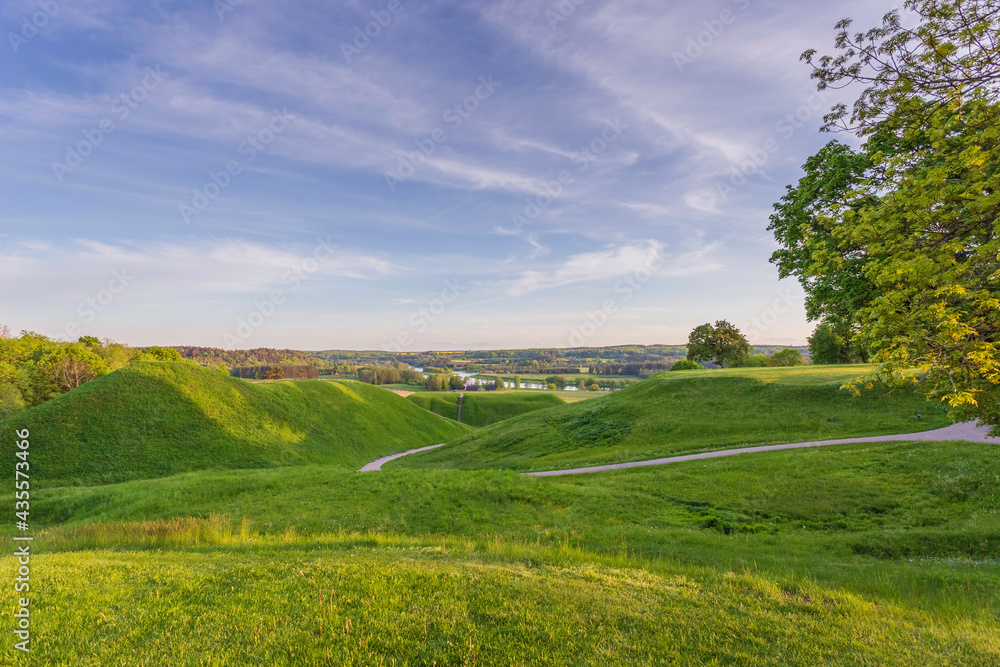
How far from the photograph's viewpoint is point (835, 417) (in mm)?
27219

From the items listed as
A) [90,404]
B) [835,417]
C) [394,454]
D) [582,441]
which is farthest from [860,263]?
[90,404]

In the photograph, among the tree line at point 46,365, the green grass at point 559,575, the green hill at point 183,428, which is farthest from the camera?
the tree line at point 46,365

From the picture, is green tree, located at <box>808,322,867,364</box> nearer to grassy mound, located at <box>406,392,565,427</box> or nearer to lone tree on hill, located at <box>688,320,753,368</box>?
lone tree on hill, located at <box>688,320,753,368</box>

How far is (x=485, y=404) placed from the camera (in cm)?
9494

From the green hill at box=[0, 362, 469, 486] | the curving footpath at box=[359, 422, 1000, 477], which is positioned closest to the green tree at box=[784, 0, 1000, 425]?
the curving footpath at box=[359, 422, 1000, 477]

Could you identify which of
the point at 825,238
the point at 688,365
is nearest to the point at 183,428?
the point at 825,238

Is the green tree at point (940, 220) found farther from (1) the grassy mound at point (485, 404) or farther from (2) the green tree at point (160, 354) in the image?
(2) the green tree at point (160, 354)

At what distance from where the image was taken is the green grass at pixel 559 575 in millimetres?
5043

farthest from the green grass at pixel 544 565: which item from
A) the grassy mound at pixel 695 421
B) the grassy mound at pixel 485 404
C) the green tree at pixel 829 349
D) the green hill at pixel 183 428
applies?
the grassy mound at pixel 485 404

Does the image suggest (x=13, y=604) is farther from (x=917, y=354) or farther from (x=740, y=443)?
(x=740, y=443)

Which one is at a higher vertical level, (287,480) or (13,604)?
(13,604)

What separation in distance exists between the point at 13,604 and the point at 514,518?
11949 millimetres

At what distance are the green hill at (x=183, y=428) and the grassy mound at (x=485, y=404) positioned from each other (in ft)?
108

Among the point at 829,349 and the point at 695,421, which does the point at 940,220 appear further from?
the point at 829,349
